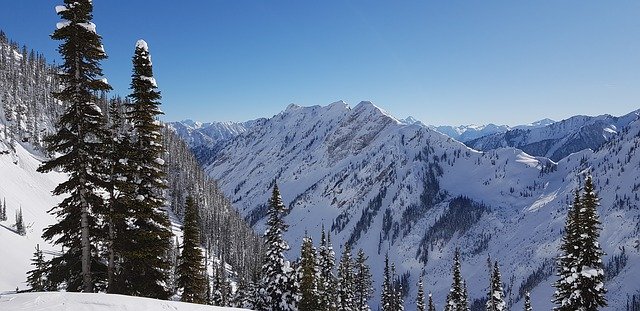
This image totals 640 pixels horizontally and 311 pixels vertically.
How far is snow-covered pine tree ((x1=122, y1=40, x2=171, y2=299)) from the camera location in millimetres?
19188

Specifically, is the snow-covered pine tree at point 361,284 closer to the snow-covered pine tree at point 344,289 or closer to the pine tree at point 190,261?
the snow-covered pine tree at point 344,289

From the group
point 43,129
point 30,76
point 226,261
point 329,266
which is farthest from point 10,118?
point 329,266

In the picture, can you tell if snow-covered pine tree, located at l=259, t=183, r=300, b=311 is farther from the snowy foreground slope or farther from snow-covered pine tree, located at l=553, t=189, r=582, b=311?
the snowy foreground slope

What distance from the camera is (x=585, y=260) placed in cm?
2389

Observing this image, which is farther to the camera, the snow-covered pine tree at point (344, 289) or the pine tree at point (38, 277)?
the snow-covered pine tree at point (344, 289)

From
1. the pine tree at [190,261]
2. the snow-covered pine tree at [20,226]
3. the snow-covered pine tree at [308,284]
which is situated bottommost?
the snow-covered pine tree at [308,284]

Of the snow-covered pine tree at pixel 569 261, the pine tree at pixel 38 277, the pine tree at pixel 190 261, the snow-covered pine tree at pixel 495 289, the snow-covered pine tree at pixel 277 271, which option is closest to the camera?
the pine tree at pixel 38 277

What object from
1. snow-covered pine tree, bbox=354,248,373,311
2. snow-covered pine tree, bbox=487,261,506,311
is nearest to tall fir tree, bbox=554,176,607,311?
snow-covered pine tree, bbox=487,261,506,311

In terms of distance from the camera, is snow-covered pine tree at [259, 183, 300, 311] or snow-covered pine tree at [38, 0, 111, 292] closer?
snow-covered pine tree at [38, 0, 111, 292]

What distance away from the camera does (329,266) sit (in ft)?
159

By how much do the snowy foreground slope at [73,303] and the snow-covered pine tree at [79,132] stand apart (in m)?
5.53

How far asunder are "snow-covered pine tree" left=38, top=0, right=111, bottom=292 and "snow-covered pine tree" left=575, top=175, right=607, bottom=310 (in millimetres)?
26914

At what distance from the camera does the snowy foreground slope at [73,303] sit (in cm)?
1116

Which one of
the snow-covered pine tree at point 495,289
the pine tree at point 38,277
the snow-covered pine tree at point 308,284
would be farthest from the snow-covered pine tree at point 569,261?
the pine tree at point 38,277
